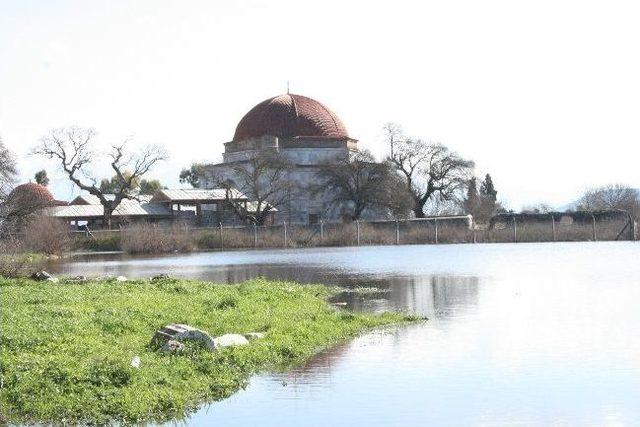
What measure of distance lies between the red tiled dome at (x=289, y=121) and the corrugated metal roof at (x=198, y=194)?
30.1 feet

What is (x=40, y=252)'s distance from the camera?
55688 millimetres

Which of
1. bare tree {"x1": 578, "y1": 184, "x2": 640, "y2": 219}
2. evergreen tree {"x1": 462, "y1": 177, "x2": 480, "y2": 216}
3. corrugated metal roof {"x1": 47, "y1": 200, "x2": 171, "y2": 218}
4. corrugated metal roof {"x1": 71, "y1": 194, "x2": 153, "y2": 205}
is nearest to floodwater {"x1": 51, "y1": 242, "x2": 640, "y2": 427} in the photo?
evergreen tree {"x1": 462, "y1": 177, "x2": 480, "y2": 216}

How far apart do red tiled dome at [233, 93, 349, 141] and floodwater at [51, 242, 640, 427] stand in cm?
5918

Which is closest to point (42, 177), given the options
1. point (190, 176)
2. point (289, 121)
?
point (190, 176)

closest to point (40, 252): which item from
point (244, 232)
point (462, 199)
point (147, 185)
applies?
point (244, 232)

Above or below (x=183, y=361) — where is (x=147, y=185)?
above

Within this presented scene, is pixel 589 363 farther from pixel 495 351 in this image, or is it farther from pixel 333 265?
pixel 333 265

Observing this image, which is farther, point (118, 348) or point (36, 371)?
point (118, 348)

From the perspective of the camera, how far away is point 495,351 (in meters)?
15.4

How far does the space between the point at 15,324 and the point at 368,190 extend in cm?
6178

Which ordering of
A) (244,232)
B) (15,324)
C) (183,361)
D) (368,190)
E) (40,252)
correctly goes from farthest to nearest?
(368,190) < (244,232) < (40,252) < (15,324) < (183,361)

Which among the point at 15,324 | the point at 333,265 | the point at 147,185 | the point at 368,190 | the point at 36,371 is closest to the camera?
the point at 36,371

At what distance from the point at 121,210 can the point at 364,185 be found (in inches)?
777

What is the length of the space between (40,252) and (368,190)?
28652mm
